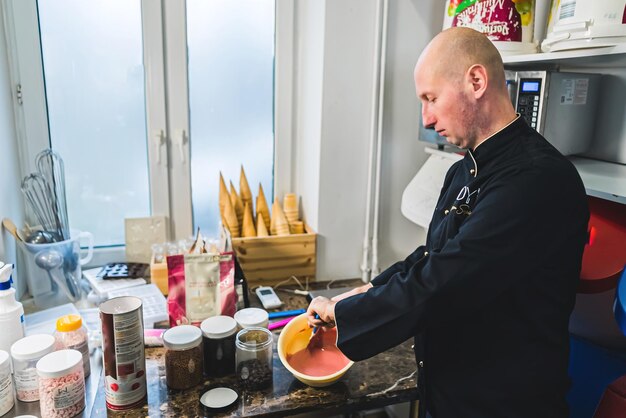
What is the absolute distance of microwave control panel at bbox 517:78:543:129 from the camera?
126 centimetres

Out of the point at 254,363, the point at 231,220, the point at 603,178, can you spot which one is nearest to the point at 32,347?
the point at 254,363

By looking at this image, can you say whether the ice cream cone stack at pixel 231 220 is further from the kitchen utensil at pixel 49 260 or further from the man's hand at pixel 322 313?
the man's hand at pixel 322 313

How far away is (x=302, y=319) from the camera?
1375 millimetres

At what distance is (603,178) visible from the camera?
1.20 meters

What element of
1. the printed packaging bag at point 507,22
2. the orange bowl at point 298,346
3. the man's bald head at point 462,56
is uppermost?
the printed packaging bag at point 507,22

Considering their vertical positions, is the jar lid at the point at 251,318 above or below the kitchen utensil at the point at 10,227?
below

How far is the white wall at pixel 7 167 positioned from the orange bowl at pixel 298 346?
89 cm

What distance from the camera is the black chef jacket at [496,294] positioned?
3.00 feet

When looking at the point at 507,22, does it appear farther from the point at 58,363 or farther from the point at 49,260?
the point at 49,260

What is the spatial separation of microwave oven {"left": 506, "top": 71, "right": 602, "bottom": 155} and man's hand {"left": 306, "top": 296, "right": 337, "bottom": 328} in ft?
2.15

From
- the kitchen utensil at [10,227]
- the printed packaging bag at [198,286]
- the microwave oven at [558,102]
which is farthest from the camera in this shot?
the kitchen utensil at [10,227]

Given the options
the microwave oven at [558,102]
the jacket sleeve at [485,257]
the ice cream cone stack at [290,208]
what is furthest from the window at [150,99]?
the jacket sleeve at [485,257]

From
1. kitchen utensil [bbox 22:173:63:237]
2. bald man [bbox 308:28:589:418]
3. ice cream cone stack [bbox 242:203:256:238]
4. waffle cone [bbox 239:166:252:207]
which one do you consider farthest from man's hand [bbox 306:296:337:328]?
kitchen utensil [bbox 22:173:63:237]

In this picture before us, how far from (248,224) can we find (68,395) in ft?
3.10
